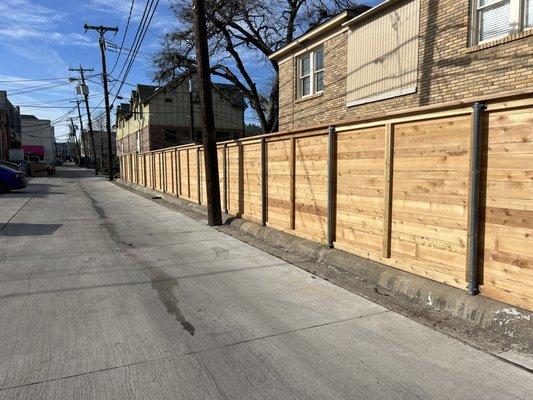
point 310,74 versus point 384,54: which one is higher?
point 310,74

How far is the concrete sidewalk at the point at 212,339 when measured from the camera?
10.8ft

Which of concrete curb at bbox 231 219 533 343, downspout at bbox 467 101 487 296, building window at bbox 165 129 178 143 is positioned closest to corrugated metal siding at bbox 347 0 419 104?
concrete curb at bbox 231 219 533 343

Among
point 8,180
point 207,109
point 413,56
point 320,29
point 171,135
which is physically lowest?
point 8,180

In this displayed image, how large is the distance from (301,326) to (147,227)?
7444 millimetres

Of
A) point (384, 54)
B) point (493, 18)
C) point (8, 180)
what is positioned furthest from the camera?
point (8, 180)

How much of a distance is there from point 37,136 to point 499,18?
113943 mm

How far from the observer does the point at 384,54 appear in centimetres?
1216

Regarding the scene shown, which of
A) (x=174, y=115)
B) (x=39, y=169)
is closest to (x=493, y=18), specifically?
(x=174, y=115)

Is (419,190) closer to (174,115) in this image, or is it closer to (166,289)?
(166,289)

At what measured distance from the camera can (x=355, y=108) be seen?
44.7ft

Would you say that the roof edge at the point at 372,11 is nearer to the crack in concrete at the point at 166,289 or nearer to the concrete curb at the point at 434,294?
the concrete curb at the point at 434,294

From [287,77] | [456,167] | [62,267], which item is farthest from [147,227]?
[287,77]

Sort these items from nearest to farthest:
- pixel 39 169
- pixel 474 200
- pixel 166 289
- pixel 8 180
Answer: pixel 474 200 → pixel 166 289 → pixel 8 180 → pixel 39 169

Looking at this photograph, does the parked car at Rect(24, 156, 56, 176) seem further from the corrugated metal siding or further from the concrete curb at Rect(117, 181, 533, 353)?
the concrete curb at Rect(117, 181, 533, 353)
